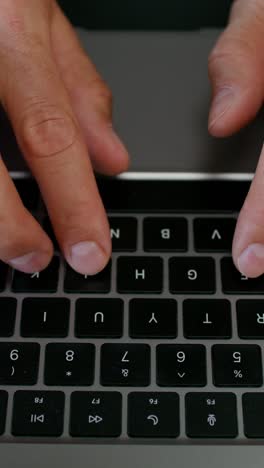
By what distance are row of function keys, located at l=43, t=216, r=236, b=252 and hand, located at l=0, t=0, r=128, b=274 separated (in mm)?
27

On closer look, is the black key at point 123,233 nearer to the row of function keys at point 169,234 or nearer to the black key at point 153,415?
the row of function keys at point 169,234

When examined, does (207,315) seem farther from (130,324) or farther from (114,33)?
(114,33)

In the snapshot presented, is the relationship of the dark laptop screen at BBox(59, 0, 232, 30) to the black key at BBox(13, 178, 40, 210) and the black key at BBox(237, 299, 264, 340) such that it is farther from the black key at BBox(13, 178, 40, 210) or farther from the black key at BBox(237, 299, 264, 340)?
the black key at BBox(237, 299, 264, 340)

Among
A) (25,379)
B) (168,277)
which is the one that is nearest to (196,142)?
(168,277)

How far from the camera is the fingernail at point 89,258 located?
18.1 inches

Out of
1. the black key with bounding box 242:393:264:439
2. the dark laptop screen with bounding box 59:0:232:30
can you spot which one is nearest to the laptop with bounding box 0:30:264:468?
the black key with bounding box 242:393:264:439

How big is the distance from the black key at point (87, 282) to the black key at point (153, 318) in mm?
28

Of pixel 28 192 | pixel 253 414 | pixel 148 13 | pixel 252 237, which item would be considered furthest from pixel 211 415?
pixel 148 13

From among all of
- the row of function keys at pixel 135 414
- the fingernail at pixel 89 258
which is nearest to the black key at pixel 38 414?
the row of function keys at pixel 135 414

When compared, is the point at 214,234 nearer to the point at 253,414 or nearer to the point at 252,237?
the point at 252,237

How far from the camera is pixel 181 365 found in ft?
1.43

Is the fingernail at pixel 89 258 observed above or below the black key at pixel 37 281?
above

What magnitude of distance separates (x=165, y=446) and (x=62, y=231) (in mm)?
189

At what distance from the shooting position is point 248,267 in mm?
456
